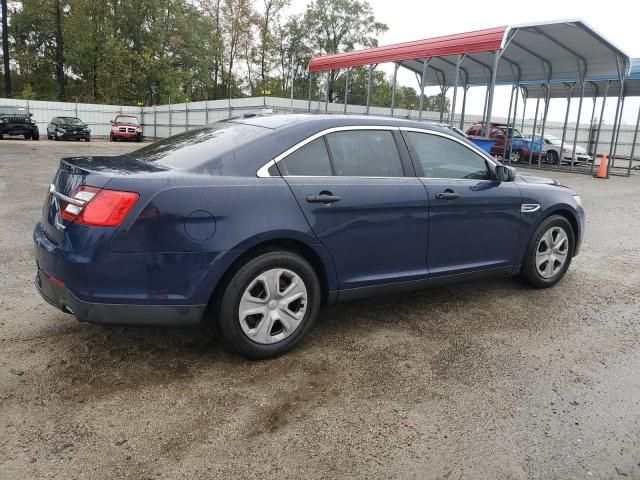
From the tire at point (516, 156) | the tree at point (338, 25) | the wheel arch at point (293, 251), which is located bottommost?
the wheel arch at point (293, 251)

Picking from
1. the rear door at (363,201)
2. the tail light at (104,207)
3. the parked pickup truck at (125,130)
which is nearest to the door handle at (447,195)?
the rear door at (363,201)

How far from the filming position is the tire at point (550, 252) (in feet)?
15.6

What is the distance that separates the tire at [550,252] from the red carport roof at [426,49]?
9859 mm

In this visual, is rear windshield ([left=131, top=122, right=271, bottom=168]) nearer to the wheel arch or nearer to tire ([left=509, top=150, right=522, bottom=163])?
the wheel arch

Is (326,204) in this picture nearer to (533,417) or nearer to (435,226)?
(435,226)

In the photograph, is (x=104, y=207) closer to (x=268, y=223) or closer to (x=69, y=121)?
(x=268, y=223)

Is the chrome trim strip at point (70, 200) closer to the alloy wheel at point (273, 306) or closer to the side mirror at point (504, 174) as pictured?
the alloy wheel at point (273, 306)

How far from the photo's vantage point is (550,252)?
4891mm

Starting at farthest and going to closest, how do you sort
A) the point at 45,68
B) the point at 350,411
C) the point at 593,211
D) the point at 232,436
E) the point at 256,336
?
the point at 45,68, the point at 593,211, the point at 256,336, the point at 350,411, the point at 232,436

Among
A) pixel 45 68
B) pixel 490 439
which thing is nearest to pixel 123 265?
pixel 490 439

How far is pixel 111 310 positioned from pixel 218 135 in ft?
4.72

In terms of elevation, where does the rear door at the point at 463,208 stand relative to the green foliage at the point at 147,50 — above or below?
below

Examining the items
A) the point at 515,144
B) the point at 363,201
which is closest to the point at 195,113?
the point at 515,144

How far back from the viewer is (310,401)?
286 cm
